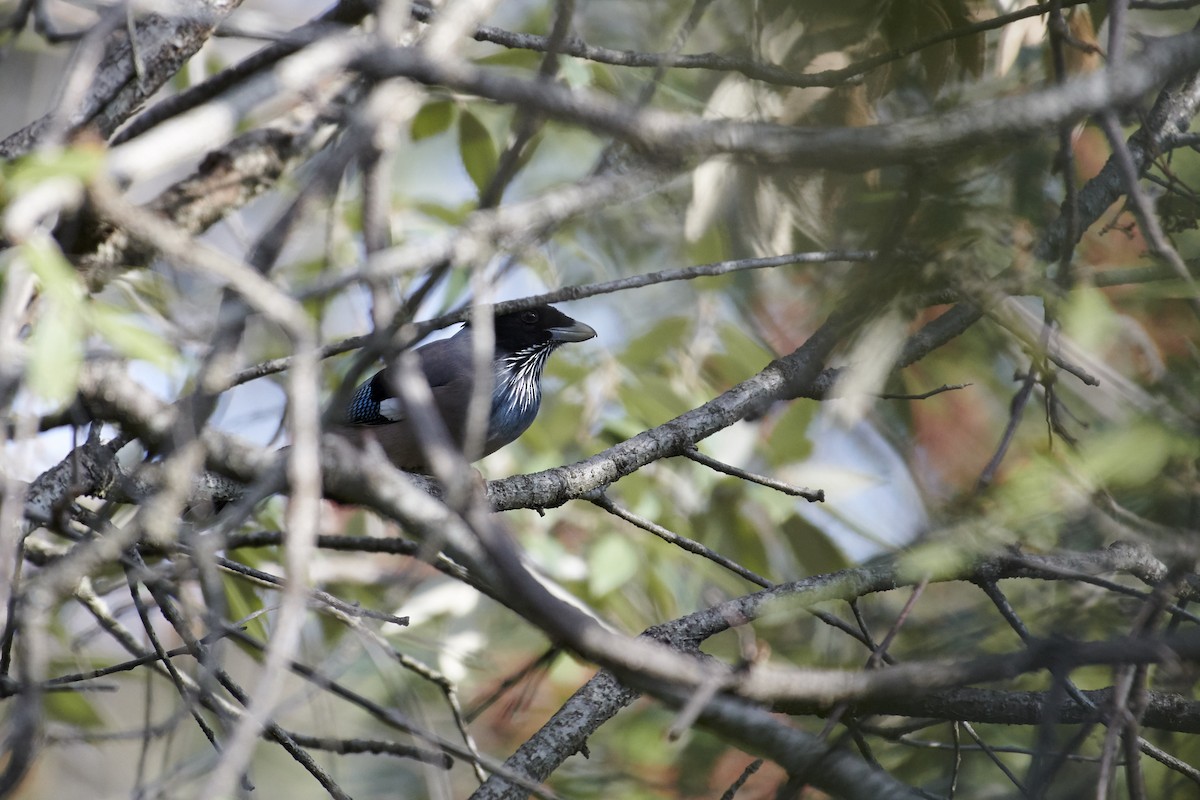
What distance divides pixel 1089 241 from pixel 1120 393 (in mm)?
2100

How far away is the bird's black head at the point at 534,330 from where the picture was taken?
6.97m

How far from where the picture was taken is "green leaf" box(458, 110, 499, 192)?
4957mm

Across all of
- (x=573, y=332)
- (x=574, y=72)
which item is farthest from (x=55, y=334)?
(x=573, y=332)

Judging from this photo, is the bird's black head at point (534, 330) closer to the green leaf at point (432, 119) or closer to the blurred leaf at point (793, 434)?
the green leaf at point (432, 119)

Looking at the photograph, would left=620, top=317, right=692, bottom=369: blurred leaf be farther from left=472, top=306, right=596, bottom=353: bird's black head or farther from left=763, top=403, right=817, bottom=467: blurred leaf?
left=472, top=306, right=596, bottom=353: bird's black head

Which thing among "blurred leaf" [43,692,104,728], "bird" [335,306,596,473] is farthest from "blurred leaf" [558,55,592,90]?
"blurred leaf" [43,692,104,728]

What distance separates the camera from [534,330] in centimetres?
708

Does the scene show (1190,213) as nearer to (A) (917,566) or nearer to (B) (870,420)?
(B) (870,420)

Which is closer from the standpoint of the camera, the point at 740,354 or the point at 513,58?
the point at 513,58

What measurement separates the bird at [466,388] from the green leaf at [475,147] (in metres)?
1.33

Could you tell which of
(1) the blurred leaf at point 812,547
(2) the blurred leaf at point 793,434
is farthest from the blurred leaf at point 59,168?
(2) the blurred leaf at point 793,434

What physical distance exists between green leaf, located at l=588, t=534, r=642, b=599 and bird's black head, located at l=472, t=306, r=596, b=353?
2206 millimetres

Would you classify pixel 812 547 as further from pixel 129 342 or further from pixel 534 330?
pixel 129 342

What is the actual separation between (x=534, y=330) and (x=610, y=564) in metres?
2.58
